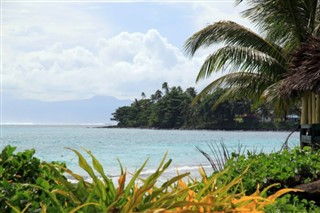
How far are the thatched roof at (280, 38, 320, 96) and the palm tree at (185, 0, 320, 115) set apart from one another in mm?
2020

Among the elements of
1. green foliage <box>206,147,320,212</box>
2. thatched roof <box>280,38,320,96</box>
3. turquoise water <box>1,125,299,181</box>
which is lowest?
turquoise water <box>1,125,299,181</box>

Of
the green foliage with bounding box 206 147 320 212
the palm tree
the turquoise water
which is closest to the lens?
the green foliage with bounding box 206 147 320 212

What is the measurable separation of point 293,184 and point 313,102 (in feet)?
37.1

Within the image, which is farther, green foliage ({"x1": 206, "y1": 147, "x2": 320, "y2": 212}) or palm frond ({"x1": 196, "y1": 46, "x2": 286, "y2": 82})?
palm frond ({"x1": 196, "y1": 46, "x2": 286, "y2": 82})

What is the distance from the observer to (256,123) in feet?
340

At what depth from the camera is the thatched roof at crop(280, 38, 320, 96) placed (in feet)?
42.7

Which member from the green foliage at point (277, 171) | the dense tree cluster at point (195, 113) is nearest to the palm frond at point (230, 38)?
the green foliage at point (277, 171)

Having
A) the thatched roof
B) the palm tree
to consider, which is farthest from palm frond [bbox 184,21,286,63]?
the thatched roof

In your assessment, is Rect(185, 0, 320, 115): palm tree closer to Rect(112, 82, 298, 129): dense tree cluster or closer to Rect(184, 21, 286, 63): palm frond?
Rect(184, 21, 286, 63): palm frond

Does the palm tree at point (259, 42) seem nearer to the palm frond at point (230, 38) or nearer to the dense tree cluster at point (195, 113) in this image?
the palm frond at point (230, 38)

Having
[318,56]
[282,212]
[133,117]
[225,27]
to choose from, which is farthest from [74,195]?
[133,117]

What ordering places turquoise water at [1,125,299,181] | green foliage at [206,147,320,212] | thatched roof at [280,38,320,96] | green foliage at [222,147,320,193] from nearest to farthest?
1. green foliage at [206,147,320,212]
2. green foliage at [222,147,320,193]
3. thatched roof at [280,38,320,96]
4. turquoise water at [1,125,299,181]

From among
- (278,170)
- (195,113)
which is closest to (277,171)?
(278,170)

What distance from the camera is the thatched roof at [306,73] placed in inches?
512
